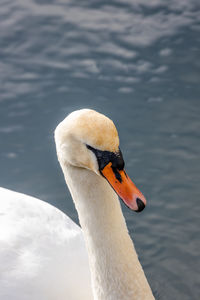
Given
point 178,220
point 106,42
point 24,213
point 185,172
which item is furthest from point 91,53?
point 24,213

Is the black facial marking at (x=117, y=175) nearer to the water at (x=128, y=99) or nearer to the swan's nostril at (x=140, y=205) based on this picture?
the swan's nostril at (x=140, y=205)

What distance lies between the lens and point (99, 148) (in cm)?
304

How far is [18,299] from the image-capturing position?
3.94 metres

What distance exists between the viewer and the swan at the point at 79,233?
3.07m

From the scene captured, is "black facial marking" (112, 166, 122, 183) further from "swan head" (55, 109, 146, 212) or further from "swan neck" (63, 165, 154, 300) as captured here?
"swan neck" (63, 165, 154, 300)

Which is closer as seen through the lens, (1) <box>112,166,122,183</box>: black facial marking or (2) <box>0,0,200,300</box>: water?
(1) <box>112,166,122,183</box>: black facial marking

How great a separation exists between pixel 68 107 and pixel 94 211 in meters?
2.98

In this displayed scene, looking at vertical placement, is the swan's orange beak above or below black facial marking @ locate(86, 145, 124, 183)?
below

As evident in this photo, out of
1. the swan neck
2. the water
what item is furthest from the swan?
the water

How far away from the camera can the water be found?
5.11m

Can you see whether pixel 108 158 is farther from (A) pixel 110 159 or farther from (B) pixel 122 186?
(B) pixel 122 186

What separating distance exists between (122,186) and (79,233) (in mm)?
1455

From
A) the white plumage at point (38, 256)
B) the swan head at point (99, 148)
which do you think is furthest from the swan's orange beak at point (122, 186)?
the white plumage at point (38, 256)

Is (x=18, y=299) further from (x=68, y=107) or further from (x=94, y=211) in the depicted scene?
(x=68, y=107)
